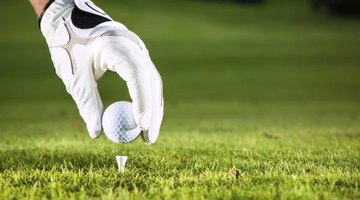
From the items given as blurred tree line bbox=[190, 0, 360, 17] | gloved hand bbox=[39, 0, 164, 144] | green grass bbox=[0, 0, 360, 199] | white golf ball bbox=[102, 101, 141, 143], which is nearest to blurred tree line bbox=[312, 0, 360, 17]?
blurred tree line bbox=[190, 0, 360, 17]

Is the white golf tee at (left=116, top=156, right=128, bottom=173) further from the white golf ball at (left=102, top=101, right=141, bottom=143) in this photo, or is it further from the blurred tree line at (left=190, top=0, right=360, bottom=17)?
the blurred tree line at (left=190, top=0, right=360, bottom=17)

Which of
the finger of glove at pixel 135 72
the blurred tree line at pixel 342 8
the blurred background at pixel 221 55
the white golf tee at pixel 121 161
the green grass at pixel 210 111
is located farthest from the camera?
the blurred tree line at pixel 342 8

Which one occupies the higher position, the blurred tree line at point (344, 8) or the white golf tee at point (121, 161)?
the white golf tee at point (121, 161)

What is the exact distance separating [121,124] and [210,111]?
45.0ft

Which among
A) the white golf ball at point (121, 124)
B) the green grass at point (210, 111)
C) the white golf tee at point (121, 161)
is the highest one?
the white golf ball at point (121, 124)

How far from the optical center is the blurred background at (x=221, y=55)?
22234mm

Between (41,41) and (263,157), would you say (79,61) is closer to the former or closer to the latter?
(263,157)

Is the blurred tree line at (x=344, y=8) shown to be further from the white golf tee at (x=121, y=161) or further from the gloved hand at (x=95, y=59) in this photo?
the white golf tee at (x=121, y=161)

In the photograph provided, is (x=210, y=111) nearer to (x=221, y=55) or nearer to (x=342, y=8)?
(x=221, y=55)

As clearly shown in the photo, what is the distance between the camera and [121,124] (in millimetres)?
4027

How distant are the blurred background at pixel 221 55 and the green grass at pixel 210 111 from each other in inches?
4.0

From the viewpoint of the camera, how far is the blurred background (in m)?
22.2

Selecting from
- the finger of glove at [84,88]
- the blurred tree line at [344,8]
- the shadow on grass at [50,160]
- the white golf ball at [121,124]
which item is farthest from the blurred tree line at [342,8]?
the white golf ball at [121,124]

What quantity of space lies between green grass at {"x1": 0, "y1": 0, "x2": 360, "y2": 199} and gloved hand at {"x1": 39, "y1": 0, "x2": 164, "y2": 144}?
18.7 inches
